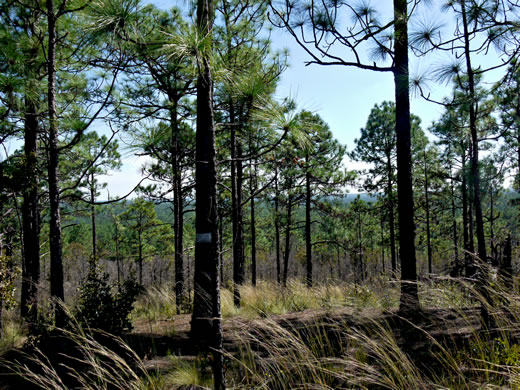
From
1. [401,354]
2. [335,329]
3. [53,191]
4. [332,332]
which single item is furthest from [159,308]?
[401,354]

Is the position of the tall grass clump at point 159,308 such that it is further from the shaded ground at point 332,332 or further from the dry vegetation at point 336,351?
the shaded ground at point 332,332

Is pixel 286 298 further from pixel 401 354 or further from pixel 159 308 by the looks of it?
pixel 401 354

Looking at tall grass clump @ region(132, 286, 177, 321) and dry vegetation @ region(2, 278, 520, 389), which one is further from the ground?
dry vegetation @ region(2, 278, 520, 389)

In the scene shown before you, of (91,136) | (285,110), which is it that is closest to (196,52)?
(285,110)

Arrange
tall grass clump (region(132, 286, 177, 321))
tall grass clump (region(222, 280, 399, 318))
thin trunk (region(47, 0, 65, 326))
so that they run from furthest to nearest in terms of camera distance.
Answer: tall grass clump (region(132, 286, 177, 321)), tall grass clump (region(222, 280, 399, 318)), thin trunk (region(47, 0, 65, 326))

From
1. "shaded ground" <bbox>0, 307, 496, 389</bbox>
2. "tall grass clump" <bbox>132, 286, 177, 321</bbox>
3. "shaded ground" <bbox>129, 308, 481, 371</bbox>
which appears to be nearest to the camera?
"shaded ground" <bbox>0, 307, 496, 389</bbox>

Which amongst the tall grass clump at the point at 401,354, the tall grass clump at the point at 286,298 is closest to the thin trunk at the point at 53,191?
the tall grass clump at the point at 401,354

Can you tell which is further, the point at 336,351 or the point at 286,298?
the point at 286,298

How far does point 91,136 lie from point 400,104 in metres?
9.34

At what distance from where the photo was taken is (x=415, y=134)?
1563 centimetres

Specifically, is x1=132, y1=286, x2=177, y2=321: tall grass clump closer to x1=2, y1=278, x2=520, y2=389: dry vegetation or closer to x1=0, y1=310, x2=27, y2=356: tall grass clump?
x1=2, y1=278, x2=520, y2=389: dry vegetation

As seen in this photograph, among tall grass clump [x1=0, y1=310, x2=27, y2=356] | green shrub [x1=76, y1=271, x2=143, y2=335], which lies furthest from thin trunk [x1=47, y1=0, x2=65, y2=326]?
tall grass clump [x1=0, y1=310, x2=27, y2=356]

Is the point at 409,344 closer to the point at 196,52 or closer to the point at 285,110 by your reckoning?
the point at 285,110

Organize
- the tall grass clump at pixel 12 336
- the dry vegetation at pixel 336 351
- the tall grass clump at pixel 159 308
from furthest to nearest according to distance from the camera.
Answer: the tall grass clump at pixel 159 308 → the tall grass clump at pixel 12 336 → the dry vegetation at pixel 336 351
